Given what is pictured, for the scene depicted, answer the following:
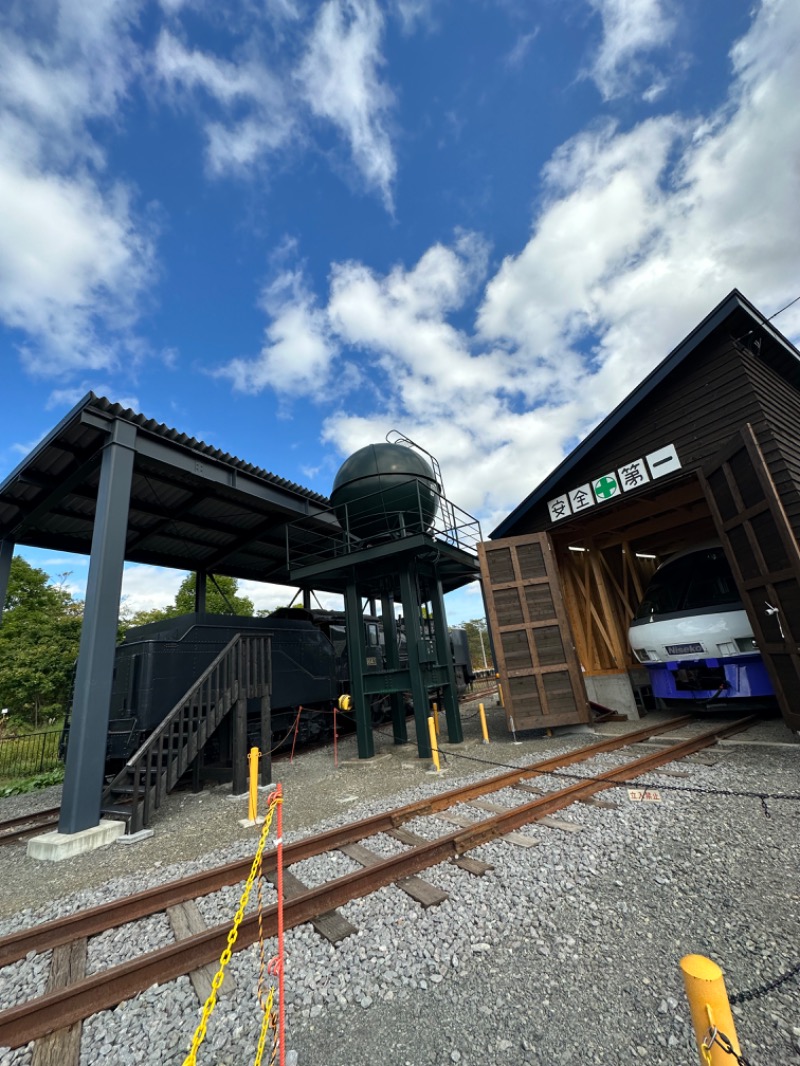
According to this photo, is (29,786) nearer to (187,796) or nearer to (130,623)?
(187,796)

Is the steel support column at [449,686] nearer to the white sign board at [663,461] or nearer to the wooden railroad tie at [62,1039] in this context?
the white sign board at [663,461]

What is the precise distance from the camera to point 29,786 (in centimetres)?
1066

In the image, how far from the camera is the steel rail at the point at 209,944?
8.57 ft

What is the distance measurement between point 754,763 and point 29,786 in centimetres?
1474

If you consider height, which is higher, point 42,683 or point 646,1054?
point 42,683

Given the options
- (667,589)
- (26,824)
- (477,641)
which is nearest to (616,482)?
(667,589)

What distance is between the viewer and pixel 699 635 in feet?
28.1

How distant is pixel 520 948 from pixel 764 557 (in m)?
7.04

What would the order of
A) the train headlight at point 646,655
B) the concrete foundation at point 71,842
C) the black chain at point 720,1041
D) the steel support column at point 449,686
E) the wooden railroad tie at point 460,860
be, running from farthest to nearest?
the steel support column at point 449,686
the train headlight at point 646,655
the concrete foundation at point 71,842
the wooden railroad tie at point 460,860
the black chain at point 720,1041

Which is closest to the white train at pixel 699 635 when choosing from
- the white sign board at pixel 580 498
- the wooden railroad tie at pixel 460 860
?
the white sign board at pixel 580 498

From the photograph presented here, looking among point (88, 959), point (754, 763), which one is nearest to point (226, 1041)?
point (88, 959)

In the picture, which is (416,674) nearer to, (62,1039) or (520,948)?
(520,948)

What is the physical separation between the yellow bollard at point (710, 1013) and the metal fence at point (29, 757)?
15134 mm

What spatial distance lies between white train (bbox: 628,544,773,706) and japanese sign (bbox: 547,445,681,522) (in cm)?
219
